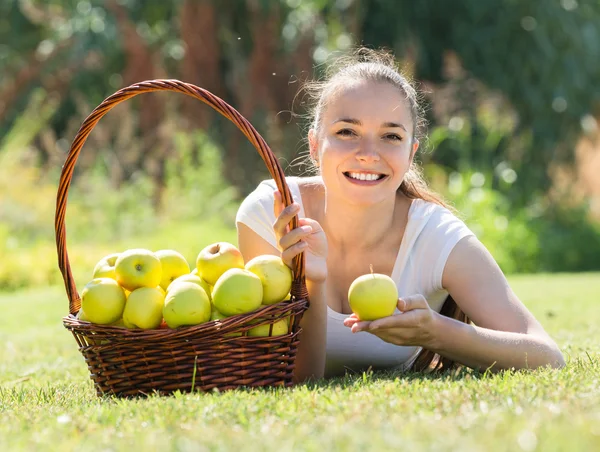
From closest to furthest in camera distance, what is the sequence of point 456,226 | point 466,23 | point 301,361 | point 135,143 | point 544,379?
point 544,379, point 301,361, point 456,226, point 135,143, point 466,23

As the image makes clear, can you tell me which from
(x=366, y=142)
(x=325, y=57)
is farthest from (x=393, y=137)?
(x=325, y=57)

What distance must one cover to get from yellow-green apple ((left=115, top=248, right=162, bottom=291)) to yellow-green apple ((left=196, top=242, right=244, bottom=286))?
0.54 ft

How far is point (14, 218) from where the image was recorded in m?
9.62

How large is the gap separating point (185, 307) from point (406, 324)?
0.78 m

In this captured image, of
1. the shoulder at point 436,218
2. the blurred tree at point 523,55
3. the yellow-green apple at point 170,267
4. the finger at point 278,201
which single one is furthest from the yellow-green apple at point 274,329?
the blurred tree at point 523,55

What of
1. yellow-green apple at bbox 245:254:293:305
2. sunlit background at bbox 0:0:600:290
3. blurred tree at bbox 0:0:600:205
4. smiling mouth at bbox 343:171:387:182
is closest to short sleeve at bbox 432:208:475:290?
smiling mouth at bbox 343:171:387:182

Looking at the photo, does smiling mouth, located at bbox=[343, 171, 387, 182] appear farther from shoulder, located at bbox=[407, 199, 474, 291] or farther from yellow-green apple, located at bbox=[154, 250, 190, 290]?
yellow-green apple, located at bbox=[154, 250, 190, 290]

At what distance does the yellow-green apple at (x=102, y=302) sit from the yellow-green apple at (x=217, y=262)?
0.32 meters

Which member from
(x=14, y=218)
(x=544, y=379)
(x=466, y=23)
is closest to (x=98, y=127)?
(x=14, y=218)

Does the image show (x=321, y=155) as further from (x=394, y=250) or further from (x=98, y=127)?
(x=98, y=127)

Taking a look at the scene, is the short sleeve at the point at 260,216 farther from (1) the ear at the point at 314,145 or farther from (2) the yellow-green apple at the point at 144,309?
(2) the yellow-green apple at the point at 144,309

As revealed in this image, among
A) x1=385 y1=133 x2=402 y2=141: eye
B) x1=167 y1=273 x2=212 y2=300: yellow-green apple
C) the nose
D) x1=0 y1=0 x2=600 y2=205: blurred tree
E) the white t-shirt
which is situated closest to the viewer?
x1=167 y1=273 x2=212 y2=300: yellow-green apple

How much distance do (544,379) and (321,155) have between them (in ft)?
4.32

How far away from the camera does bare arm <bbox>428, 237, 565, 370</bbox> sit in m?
3.27
